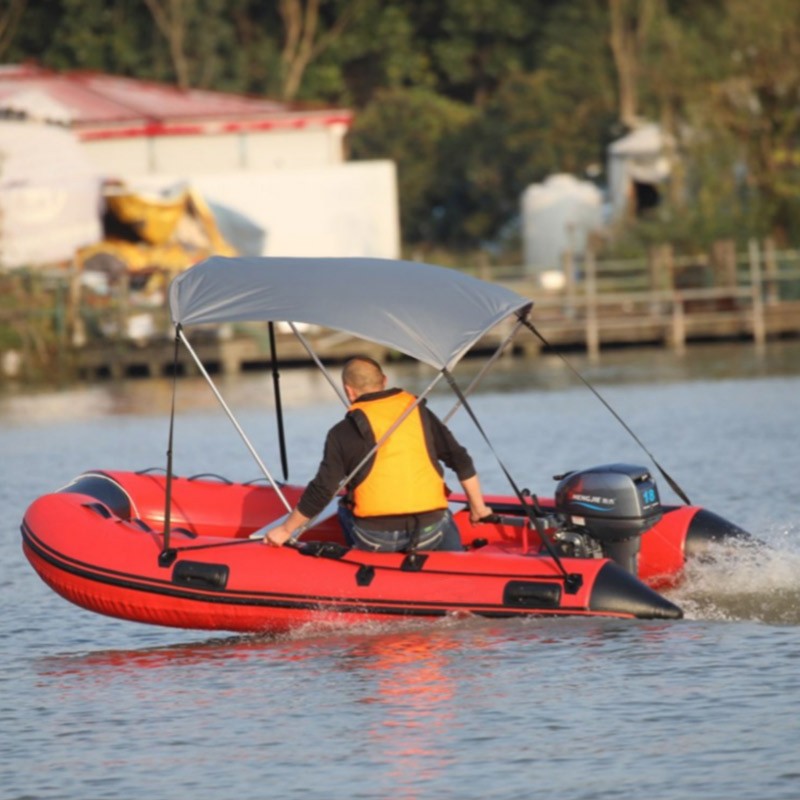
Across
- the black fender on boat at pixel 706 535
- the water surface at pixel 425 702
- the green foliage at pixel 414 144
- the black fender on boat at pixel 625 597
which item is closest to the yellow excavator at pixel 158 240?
the green foliage at pixel 414 144

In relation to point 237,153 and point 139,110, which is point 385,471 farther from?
point 139,110

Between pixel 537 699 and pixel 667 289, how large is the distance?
2442 centimetres

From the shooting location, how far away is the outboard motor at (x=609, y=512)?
11.0 meters

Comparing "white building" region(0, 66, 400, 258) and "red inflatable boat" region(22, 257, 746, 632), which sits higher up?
"white building" region(0, 66, 400, 258)

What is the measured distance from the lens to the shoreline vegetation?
106ft

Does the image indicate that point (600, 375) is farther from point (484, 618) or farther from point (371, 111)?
point (371, 111)

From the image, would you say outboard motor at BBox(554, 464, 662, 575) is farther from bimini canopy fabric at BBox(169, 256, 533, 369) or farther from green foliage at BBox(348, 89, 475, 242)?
green foliage at BBox(348, 89, 475, 242)

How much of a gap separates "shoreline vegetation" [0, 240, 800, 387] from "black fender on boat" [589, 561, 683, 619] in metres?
21.8

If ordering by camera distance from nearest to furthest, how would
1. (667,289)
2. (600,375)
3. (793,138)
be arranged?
(600,375) < (667,289) < (793,138)

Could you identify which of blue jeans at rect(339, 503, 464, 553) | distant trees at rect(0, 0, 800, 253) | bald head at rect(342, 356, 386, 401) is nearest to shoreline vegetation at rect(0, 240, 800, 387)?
distant trees at rect(0, 0, 800, 253)

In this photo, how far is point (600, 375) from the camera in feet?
96.7

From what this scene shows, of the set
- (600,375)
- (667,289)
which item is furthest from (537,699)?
(667,289)

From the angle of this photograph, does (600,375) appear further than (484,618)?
Yes

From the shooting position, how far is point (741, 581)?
38.0 feet
